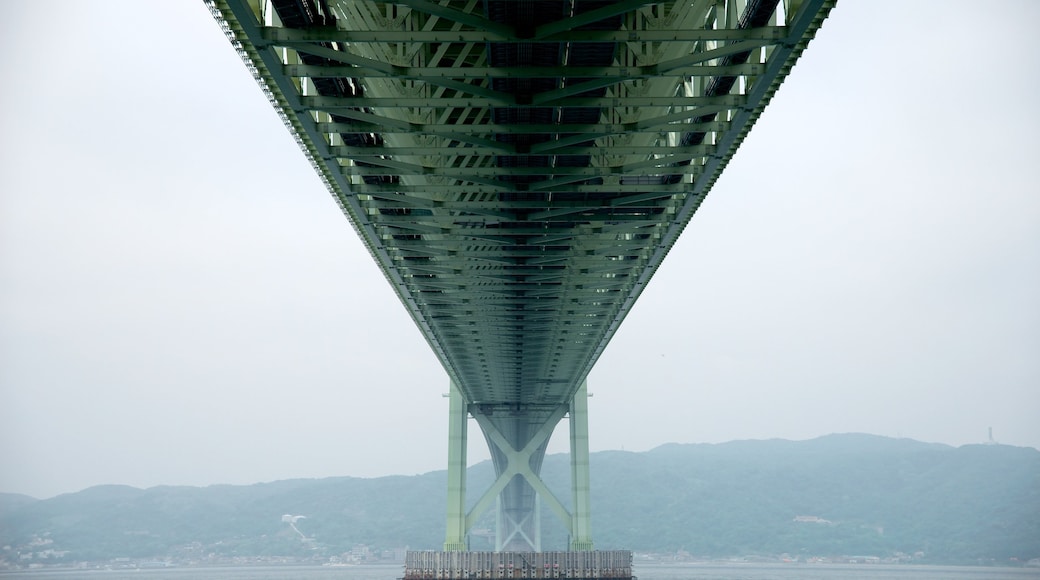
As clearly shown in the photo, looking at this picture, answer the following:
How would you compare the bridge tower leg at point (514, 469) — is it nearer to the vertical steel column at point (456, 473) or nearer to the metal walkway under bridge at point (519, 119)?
Answer: the vertical steel column at point (456, 473)

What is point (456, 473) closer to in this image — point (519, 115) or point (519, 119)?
point (519, 119)

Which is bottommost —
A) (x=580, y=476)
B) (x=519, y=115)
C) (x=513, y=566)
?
(x=513, y=566)

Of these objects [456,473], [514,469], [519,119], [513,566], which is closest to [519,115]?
[519,119]

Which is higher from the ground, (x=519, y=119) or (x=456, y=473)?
(x=519, y=119)

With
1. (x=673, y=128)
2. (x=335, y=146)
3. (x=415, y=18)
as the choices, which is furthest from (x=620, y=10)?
(x=335, y=146)

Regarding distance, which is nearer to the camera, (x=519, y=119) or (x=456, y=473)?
(x=519, y=119)

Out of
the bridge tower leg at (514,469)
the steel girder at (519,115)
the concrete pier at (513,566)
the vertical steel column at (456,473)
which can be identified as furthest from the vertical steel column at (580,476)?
the steel girder at (519,115)

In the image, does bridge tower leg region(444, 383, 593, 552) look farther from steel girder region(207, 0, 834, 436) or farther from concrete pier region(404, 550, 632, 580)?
steel girder region(207, 0, 834, 436)
